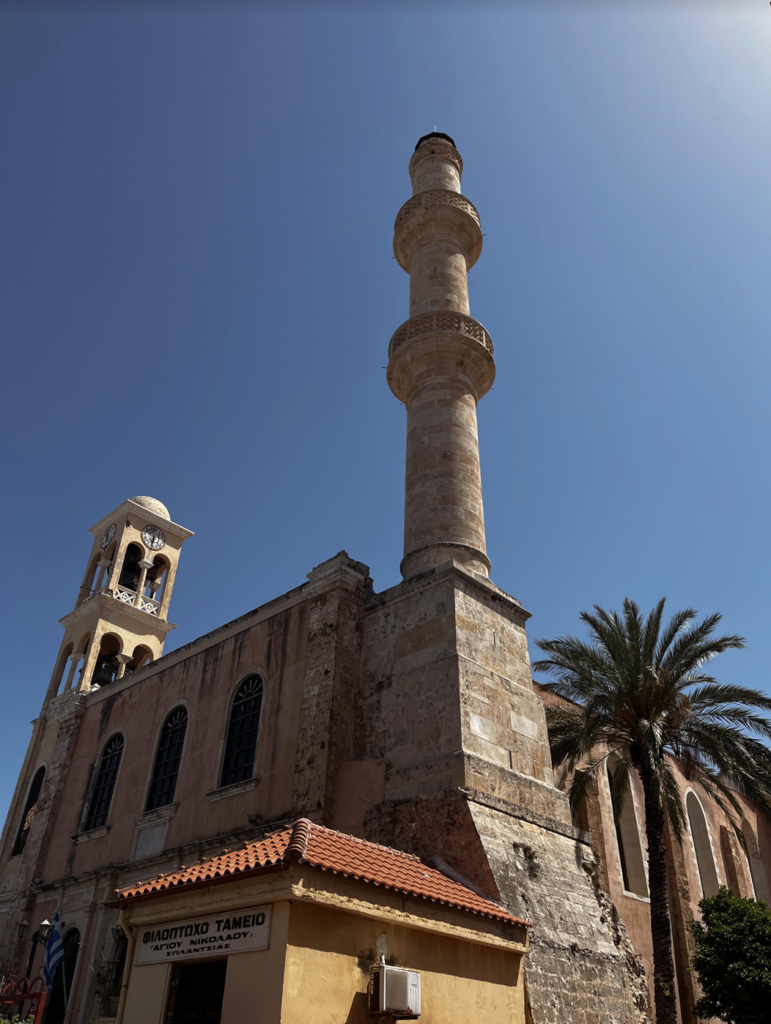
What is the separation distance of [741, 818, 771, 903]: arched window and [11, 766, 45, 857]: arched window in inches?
789

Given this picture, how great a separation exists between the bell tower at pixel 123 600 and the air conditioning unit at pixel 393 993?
14.9 m

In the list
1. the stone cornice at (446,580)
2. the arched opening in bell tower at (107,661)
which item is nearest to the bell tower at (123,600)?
the arched opening in bell tower at (107,661)

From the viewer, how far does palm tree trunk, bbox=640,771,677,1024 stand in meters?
10.8

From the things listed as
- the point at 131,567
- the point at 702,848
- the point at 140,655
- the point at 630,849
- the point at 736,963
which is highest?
the point at 131,567

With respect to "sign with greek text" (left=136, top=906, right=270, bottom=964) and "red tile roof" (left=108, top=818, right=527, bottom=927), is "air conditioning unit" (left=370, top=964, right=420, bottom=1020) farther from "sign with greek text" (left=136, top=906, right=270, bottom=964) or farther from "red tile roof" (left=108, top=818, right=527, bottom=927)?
"sign with greek text" (left=136, top=906, right=270, bottom=964)

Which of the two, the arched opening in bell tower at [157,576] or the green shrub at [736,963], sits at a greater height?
the arched opening in bell tower at [157,576]

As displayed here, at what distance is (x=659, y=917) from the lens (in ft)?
38.0

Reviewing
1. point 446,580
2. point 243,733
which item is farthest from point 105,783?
point 446,580

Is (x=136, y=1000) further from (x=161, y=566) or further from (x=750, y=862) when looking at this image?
(x=750, y=862)

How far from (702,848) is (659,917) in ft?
35.3

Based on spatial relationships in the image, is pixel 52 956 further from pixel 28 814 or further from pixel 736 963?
pixel 736 963

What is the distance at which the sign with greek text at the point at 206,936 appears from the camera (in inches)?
251

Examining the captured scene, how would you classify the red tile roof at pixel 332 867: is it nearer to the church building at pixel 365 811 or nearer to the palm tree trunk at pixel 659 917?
the church building at pixel 365 811

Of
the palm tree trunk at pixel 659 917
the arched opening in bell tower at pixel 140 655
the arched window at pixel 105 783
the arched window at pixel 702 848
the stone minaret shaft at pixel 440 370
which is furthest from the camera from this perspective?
Result: the arched opening in bell tower at pixel 140 655
